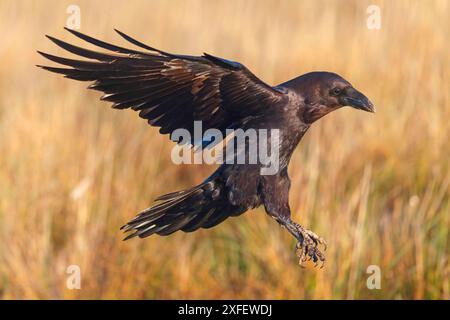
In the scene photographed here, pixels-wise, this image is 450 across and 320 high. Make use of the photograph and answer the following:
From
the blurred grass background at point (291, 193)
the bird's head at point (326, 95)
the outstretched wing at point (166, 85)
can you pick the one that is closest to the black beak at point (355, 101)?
the bird's head at point (326, 95)

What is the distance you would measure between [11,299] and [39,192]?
2.18ft

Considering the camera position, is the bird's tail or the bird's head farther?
the bird's tail

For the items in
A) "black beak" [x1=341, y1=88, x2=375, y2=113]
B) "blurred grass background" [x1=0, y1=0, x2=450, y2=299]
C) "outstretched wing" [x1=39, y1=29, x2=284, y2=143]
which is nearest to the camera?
"black beak" [x1=341, y1=88, x2=375, y2=113]

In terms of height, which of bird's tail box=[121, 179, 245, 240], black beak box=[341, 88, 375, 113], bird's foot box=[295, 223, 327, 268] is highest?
black beak box=[341, 88, 375, 113]

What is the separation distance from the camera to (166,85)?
1.40m

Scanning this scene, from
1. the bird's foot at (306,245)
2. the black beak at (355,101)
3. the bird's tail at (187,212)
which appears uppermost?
the black beak at (355,101)

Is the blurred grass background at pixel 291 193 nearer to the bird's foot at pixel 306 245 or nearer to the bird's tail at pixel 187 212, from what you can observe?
the bird's tail at pixel 187 212

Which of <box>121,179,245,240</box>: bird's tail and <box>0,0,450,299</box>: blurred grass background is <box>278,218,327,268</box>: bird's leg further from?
<box>0,0,450,299</box>: blurred grass background

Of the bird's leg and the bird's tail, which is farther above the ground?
the bird's tail

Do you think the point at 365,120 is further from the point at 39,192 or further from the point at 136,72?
the point at 136,72

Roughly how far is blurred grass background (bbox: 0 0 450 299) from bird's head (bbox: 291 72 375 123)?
148 inches

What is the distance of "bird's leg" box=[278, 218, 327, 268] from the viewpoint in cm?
115

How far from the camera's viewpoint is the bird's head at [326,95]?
1.14 metres

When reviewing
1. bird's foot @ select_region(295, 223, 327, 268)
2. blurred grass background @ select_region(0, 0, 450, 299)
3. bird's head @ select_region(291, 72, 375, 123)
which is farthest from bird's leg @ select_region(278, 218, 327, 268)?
blurred grass background @ select_region(0, 0, 450, 299)
